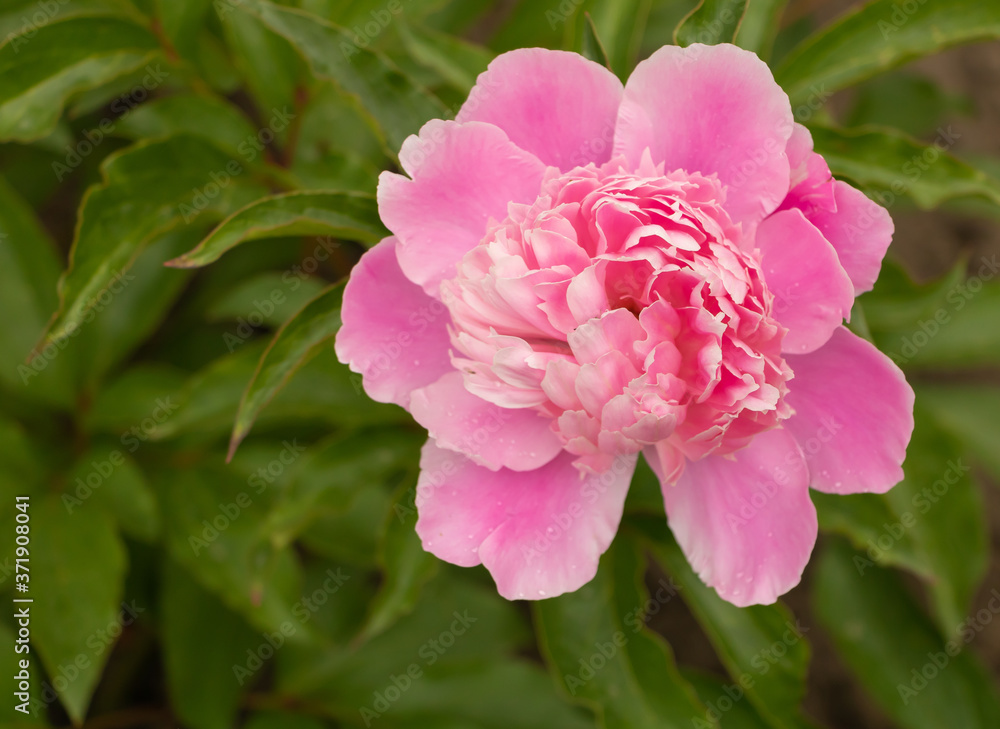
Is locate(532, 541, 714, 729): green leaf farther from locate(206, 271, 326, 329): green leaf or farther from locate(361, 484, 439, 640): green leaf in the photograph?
locate(206, 271, 326, 329): green leaf

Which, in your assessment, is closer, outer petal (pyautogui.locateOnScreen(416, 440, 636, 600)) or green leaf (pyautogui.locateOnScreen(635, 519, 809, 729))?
outer petal (pyautogui.locateOnScreen(416, 440, 636, 600))

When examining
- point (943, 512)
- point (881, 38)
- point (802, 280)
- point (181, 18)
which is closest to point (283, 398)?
point (181, 18)

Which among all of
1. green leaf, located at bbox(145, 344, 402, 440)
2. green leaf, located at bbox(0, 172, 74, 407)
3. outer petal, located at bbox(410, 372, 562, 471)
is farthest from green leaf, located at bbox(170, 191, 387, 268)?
green leaf, located at bbox(0, 172, 74, 407)

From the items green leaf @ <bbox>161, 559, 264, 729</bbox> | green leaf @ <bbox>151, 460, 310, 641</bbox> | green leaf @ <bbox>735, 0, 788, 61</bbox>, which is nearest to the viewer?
green leaf @ <bbox>735, 0, 788, 61</bbox>

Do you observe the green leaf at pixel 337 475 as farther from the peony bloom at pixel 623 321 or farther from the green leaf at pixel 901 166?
the green leaf at pixel 901 166

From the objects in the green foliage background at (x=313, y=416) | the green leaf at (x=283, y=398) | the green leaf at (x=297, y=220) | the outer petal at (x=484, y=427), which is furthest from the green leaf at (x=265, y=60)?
the outer petal at (x=484, y=427)

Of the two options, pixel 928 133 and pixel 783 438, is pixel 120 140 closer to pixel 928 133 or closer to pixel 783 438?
pixel 783 438

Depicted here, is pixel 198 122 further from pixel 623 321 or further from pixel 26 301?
pixel 623 321
